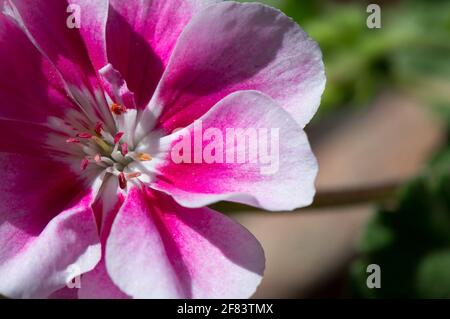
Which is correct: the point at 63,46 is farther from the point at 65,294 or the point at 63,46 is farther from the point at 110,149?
the point at 65,294

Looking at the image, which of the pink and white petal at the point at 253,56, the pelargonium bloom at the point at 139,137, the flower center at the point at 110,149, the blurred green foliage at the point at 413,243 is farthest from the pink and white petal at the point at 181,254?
the blurred green foliage at the point at 413,243

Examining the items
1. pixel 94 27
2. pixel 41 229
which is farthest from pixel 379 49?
pixel 41 229

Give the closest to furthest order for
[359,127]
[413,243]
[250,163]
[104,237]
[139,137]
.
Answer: [250,163] < [104,237] < [139,137] < [413,243] < [359,127]

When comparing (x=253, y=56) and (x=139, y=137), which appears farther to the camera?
(x=139, y=137)

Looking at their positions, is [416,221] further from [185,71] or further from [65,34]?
[65,34]

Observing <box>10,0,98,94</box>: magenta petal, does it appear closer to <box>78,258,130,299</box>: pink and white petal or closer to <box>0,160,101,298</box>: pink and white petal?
<box>0,160,101,298</box>: pink and white petal

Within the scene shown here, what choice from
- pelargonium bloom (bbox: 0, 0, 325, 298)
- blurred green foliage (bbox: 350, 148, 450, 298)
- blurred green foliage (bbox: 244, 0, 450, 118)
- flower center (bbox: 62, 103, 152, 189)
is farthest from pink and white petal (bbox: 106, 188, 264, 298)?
blurred green foliage (bbox: 244, 0, 450, 118)

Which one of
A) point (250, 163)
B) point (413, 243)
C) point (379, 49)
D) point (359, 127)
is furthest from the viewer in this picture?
point (359, 127)
